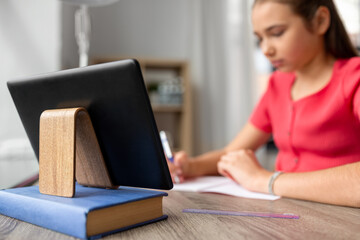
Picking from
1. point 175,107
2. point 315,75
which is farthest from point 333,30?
point 175,107

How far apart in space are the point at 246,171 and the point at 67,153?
57cm

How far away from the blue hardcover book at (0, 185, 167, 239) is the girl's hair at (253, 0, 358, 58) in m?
0.84

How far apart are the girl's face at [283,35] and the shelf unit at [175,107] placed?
6.47 feet

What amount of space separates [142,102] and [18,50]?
0.88 m

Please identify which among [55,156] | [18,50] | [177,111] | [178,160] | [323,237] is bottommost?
[177,111]

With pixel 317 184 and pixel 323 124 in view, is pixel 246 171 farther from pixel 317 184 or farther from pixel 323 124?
pixel 323 124

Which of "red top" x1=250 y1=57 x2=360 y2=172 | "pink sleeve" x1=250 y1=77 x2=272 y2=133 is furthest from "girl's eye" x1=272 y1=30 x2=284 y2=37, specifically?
"pink sleeve" x1=250 y1=77 x2=272 y2=133

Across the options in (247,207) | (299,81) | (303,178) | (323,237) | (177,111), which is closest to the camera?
(323,237)

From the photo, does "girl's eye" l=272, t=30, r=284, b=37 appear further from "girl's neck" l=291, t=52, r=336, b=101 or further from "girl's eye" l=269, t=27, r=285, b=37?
"girl's neck" l=291, t=52, r=336, b=101

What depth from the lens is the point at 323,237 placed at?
1.89 feet

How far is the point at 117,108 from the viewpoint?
655 millimetres

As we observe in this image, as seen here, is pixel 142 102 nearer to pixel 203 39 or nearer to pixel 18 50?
pixel 18 50

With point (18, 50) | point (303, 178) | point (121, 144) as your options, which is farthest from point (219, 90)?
point (121, 144)

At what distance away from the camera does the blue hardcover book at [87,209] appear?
1.84 feet
